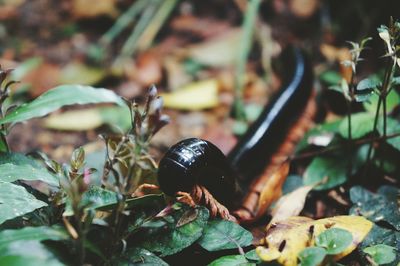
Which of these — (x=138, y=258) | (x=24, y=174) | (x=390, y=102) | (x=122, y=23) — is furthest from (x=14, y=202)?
(x=122, y=23)

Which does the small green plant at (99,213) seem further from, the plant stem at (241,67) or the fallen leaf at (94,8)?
the fallen leaf at (94,8)

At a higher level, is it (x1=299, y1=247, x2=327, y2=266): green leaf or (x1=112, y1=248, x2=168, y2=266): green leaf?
(x1=299, y1=247, x2=327, y2=266): green leaf

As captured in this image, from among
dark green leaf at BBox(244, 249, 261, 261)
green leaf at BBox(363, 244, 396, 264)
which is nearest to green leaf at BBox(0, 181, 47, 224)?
dark green leaf at BBox(244, 249, 261, 261)

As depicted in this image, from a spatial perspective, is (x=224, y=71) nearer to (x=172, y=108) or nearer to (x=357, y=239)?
(x=172, y=108)

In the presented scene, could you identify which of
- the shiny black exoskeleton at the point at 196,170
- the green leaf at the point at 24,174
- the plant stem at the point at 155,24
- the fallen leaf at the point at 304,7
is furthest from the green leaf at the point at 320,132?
the plant stem at the point at 155,24

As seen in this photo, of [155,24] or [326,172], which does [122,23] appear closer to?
[155,24]

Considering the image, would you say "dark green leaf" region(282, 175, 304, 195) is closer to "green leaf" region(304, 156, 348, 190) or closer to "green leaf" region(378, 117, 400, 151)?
"green leaf" region(304, 156, 348, 190)
